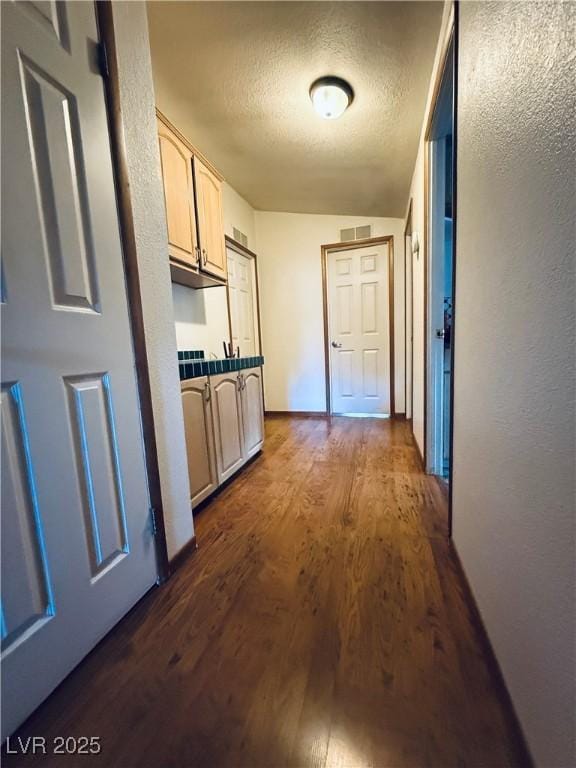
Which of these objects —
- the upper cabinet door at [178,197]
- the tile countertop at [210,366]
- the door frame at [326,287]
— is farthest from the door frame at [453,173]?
the door frame at [326,287]

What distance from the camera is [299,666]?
84 cm

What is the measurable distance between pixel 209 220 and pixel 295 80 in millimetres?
958

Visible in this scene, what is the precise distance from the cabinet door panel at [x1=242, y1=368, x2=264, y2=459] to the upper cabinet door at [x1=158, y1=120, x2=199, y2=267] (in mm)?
922

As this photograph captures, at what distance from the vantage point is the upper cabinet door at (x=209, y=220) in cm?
207

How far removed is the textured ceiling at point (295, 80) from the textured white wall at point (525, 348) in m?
0.78

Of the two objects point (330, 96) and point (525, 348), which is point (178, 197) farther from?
point (525, 348)

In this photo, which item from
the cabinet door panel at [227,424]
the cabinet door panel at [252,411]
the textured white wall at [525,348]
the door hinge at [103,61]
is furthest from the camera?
the cabinet door panel at [252,411]

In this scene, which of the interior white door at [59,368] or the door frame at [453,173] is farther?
the door frame at [453,173]

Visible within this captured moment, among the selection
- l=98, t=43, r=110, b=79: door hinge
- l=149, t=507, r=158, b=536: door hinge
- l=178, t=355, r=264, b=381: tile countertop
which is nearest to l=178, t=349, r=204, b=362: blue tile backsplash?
l=178, t=355, r=264, b=381: tile countertop

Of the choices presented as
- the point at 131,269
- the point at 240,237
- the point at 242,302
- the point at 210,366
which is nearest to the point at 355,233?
the point at 240,237

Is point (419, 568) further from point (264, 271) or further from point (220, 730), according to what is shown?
point (264, 271)

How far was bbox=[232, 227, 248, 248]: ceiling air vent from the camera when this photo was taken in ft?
10.8

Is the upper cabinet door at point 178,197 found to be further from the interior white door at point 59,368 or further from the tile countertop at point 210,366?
the interior white door at point 59,368

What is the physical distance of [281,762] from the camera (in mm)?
651
